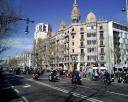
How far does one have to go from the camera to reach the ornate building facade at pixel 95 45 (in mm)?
93375

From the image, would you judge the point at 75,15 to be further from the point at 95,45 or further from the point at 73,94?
the point at 73,94

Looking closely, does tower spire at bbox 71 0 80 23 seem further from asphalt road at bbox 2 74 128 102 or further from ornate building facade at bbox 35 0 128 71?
asphalt road at bbox 2 74 128 102

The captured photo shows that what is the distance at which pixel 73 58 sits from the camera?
98.5 metres

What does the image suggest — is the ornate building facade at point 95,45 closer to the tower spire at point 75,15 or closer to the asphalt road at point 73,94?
the tower spire at point 75,15

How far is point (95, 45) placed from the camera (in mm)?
95000

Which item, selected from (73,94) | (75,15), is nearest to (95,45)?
(75,15)

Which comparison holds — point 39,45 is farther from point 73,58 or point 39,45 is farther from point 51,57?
point 73,58

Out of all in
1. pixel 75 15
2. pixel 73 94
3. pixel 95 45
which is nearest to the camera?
pixel 73 94

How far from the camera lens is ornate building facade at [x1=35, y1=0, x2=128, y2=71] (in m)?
93.4

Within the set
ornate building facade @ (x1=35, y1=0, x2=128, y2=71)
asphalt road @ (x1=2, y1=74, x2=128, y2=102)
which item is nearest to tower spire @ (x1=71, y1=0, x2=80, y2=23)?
ornate building facade @ (x1=35, y1=0, x2=128, y2=71)

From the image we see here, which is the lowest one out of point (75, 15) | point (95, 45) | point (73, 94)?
point (73, 94)

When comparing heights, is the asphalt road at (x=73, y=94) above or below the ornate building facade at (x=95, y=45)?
below

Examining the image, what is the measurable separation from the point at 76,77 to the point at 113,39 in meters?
69.3

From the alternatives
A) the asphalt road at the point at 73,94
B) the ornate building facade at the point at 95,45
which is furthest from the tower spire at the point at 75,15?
the asphalt road at the point at 73,94
